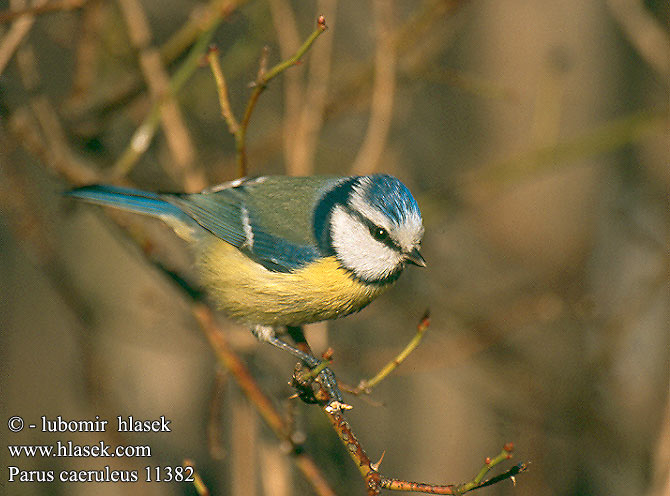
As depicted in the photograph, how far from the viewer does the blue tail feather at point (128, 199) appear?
2.25 metres

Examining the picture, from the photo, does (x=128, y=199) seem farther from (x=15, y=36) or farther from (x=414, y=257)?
(x=414, y=257)

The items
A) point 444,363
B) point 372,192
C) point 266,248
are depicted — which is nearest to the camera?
point 372,192

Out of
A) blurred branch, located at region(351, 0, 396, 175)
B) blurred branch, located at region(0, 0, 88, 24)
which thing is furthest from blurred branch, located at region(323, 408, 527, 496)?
blurred branch, located at region(0, 0, 88, 24)

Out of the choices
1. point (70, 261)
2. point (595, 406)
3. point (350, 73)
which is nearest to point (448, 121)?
point (350, 73)

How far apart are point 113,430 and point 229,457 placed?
1.50m

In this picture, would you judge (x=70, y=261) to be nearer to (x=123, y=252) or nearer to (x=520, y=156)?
(x=123, y=252)

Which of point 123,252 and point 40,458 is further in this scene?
point 123,252

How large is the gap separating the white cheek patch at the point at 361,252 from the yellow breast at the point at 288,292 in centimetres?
3

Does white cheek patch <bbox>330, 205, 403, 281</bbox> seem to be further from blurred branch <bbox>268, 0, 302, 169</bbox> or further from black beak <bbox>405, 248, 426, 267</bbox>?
blurred branch <bbox>268, 0, 302, 169</bbox>

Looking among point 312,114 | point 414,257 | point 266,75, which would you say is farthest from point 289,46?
point 414,257

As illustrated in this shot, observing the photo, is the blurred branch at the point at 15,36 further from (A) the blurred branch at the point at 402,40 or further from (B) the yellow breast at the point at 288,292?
(A) the blurred branch at the point at 402,40

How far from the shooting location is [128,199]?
92.1 inches

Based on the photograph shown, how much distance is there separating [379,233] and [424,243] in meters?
1.64

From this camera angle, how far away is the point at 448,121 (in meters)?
4.70
